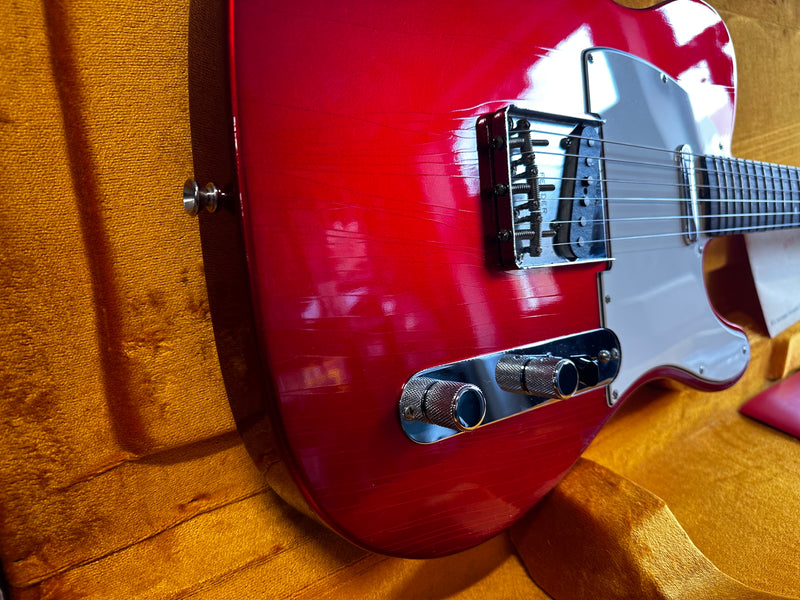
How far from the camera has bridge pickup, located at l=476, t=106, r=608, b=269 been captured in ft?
1.59

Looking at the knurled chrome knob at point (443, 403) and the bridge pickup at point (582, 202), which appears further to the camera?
the bridge pickup at point (582, 202)

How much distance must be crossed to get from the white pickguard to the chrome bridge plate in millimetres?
41

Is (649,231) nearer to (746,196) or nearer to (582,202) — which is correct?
(582,202)

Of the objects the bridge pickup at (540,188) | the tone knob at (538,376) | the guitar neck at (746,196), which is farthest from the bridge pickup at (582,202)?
the guitar neck at (746,196)

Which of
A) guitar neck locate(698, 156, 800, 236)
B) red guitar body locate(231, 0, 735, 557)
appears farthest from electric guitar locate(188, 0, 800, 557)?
guitar neck locate(698, 156, 800, 236)

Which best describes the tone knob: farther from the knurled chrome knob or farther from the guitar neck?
the guitar neck

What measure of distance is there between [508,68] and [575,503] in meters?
0.45

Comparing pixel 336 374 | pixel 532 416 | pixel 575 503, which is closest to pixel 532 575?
pixel 575 503

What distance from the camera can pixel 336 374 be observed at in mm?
413

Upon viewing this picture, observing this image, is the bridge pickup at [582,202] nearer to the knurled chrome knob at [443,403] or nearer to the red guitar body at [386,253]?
the red guitar body at [386,253]

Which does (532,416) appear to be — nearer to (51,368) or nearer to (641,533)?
(641,533)

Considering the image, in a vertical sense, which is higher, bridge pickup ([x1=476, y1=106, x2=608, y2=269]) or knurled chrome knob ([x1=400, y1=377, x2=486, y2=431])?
bridge pickup ([x1=476, y1=106, x2=608, y2=269])

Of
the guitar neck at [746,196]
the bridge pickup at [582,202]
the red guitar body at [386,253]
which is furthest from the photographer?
the guitar neck at [746,196]

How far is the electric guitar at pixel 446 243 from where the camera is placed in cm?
39
